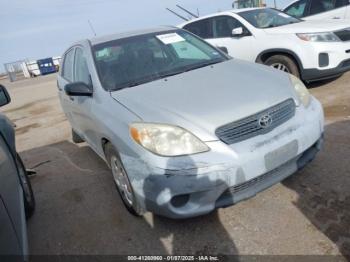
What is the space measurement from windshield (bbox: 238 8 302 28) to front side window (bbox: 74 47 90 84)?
3.80 m

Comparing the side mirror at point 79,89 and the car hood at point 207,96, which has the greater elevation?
the side mirror at point 79,89

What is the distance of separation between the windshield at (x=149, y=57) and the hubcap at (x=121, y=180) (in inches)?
28.4

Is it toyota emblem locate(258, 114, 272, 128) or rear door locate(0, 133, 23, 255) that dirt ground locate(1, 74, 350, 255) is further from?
rear door locate(0, 133, 23, 255)

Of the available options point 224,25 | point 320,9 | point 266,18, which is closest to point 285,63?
point 266,18

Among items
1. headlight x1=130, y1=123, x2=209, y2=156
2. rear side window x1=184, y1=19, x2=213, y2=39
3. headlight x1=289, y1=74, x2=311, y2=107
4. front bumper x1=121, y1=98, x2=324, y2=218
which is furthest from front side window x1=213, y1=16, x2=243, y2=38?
headlight x1=130, y1=123, x2=209, y2=156

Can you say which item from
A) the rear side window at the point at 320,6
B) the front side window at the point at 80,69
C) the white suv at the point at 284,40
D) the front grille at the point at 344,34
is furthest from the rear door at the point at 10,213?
the rear side window at the point at 320,6

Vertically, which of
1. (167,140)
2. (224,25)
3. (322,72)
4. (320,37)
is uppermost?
(167,140)

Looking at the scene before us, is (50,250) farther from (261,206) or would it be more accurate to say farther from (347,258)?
(347,258)

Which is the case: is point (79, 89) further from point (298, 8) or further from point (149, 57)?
point (298, 8)

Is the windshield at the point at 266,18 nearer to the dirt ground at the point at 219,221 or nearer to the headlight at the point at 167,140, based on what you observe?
the dirt ground at the point at 219,221

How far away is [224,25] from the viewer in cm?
739

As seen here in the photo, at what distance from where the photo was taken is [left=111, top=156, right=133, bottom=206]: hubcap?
130 inches

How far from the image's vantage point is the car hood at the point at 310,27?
625cm

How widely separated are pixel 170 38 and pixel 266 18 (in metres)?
3.52
